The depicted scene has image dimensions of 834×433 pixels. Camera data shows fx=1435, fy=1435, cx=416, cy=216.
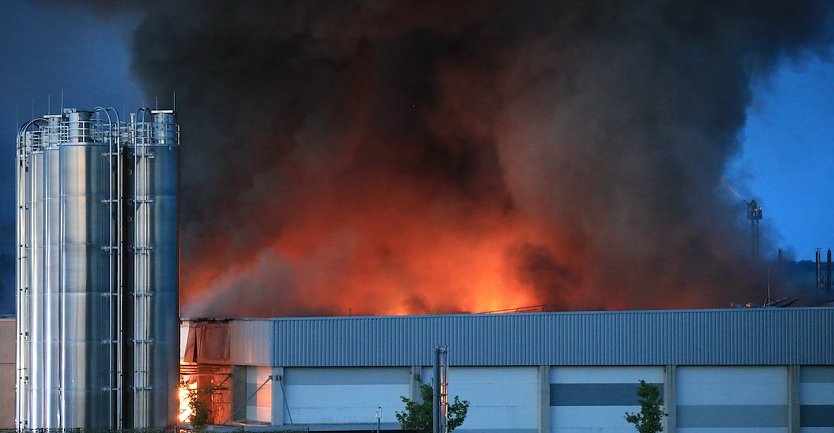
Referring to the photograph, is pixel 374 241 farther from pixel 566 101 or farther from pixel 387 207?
pixel 566 101

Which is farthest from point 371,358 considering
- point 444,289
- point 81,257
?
point 444,289

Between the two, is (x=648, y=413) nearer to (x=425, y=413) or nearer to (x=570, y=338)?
(x=570, y=338)

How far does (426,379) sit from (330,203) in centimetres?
2503

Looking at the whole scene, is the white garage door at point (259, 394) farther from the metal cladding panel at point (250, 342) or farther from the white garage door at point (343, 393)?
the white garage door at point (343, 393)

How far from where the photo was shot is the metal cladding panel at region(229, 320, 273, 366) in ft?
193

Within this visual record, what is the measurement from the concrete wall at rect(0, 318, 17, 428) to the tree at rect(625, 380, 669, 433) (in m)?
25.5

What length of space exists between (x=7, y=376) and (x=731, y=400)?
99.7 feet

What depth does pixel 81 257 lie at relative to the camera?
181ft

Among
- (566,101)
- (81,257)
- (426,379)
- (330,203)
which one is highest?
(566,101)

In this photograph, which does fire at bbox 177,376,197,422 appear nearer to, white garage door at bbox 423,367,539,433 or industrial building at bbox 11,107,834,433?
industrial building at bbox 11,107,834,433

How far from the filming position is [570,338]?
59562mm

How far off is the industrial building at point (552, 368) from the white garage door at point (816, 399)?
0.06m

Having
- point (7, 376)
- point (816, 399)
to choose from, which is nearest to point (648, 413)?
point (816, 399)

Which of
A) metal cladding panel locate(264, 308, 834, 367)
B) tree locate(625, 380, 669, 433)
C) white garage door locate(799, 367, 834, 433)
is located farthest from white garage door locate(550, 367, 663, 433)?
white garage door locate(799, 367, 834, 433)
